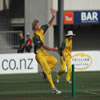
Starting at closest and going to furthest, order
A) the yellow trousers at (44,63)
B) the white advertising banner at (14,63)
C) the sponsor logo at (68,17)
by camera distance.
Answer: the yellow trousers at (44,63)
the white advertising banner at (14,63)
the sponsor logo at (68,17)

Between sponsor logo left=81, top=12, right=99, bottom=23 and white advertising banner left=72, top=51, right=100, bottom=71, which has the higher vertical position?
sponsor logo left=81, top=12, right=99, bottom=23

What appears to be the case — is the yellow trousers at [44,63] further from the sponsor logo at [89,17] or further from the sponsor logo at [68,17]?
the sponsor logo at [89,17]

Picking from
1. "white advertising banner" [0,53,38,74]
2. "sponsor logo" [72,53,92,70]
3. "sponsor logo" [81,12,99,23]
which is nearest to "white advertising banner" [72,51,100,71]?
"sponsor logo" [72,53,92,70]

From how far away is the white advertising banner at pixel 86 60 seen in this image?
23.5m

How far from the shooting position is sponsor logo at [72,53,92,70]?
23438mm

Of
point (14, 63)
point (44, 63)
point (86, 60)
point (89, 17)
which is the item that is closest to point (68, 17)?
point (89, 17)

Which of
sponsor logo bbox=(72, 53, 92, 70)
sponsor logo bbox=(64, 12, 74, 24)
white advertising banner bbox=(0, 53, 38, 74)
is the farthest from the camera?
sponsor logo bbox=(64, 12, 74, 24)

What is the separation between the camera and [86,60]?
925 inches

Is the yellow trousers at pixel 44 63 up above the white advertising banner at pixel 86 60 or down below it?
above

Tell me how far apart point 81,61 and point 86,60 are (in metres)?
0.26

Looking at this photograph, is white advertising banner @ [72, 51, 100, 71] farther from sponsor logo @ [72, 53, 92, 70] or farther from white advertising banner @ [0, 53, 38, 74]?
white advertising banner @ [0, 53, 38, 74]

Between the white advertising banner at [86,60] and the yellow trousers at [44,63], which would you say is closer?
the yellow trousers at [44,63]

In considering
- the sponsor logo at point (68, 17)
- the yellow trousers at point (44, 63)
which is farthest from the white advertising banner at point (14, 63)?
the sponsor logo at point (68, 17)

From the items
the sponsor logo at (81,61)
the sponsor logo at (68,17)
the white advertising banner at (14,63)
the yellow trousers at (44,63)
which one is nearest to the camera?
the yellow trousers at (44,63)
